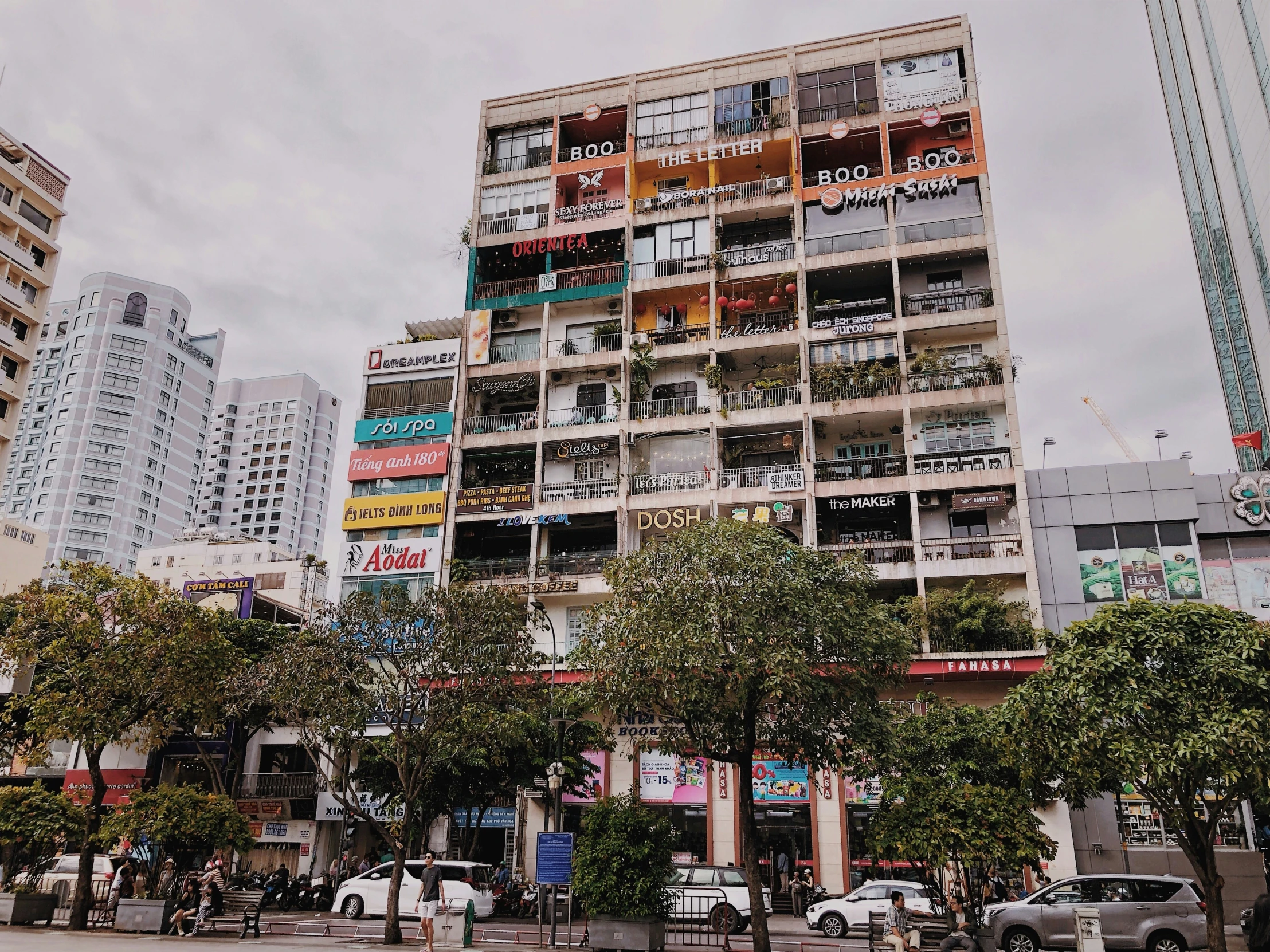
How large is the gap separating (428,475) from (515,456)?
397 cm

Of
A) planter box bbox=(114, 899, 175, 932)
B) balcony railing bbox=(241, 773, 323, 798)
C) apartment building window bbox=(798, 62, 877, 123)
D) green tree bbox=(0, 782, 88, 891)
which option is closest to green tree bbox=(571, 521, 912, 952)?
planter box bbox=(114, 899, 175, 932)

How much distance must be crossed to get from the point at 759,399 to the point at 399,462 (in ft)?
53.4

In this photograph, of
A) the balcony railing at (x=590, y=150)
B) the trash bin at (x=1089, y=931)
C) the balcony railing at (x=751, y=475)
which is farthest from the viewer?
the balcony railing at (x=590, y=150)

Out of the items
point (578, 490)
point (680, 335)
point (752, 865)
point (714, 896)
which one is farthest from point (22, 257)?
point (752, 865)

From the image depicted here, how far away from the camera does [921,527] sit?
116 ft

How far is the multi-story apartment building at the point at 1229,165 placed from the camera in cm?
3719

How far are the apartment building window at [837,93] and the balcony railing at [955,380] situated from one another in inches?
521

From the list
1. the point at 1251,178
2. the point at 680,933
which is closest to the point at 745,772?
the point at 680,933

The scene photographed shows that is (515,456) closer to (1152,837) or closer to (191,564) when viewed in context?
(1152,837)

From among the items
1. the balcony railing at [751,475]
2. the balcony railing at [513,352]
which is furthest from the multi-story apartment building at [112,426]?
the balcony railing at [751,475]

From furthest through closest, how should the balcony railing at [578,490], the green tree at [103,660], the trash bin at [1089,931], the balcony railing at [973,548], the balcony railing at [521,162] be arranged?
the balcony railing at [521,162] → the balcony railing at [578,490] → the balcony railing at [973,548] → the green tree at [103,660] → the trash bin at [1089,931]

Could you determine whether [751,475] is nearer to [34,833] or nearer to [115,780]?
[34,833]

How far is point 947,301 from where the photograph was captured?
37656mm

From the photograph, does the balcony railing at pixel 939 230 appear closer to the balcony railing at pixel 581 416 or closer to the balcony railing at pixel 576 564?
the balcony railing at pixel 581 416
